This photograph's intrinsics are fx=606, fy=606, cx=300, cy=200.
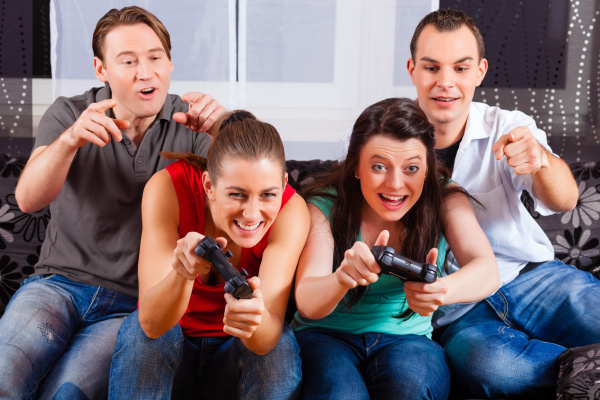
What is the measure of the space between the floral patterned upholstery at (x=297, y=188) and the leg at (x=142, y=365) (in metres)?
0.67

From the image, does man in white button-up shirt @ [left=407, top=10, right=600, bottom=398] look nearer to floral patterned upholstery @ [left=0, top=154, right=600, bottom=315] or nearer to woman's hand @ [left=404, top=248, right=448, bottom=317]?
floral patterned upholstery @ [left=0, top=154, right=600, bottom=315]

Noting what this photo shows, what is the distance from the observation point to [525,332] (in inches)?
64.1

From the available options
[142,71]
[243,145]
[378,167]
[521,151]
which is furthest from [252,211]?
[521,151]

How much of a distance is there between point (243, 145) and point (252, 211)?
15cm

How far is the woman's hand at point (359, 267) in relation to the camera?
3.83ft

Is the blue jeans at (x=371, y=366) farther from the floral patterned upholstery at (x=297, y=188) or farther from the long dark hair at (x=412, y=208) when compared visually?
the floral patterned upholstery at (x=297, y=188)

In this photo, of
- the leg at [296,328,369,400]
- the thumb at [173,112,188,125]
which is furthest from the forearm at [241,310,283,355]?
the thumb at [173,112,188,125]

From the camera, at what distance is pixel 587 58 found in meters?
2.32

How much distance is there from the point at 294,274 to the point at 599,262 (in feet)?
3.24

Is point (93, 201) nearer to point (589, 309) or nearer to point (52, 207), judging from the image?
point (52, 207)

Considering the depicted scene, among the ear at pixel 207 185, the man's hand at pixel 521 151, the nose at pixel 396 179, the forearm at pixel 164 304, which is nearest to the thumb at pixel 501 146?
the man's hand at pixel 521 151

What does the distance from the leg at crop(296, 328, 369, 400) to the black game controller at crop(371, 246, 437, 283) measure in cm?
26

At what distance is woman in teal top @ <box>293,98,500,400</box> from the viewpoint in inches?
51.6

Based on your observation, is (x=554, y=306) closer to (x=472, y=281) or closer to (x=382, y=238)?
(x=472, y=281)
